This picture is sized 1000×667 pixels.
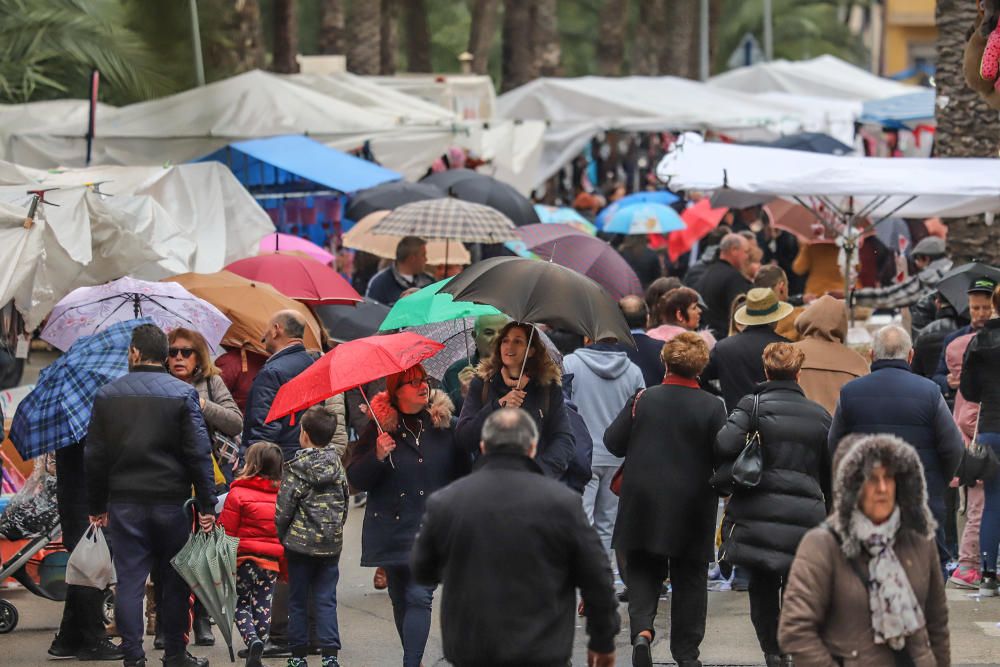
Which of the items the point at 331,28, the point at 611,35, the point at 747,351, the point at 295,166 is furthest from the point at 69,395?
the point at 611,35

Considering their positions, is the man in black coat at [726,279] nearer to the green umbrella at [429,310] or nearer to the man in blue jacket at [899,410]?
the green umbrella at [429,310]

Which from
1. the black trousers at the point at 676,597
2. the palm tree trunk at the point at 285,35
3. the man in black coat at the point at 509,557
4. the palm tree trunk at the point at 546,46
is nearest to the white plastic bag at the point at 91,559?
the black trousers at the point at 676,597

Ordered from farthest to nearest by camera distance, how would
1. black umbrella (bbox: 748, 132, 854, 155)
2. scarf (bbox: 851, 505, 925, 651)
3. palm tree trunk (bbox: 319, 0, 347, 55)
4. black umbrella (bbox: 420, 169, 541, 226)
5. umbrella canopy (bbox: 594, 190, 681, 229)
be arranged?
palm tree trunk (bbox: 319, 0, 347, 55), black umbrella (bbox: 748, 132, 854, 155), umbrella canopy (bbox: 594, 190, 681, 229), black umbrella (bbox: 420, 169, 541, 226), scarf (bbox: 851, 505, 925, 651)

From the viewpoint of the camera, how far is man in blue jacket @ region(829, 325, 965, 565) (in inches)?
303

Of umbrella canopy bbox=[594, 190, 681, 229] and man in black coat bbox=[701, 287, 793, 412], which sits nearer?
man in black coat bbox=[701, 287, 793, 412]

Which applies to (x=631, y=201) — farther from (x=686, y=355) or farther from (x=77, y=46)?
(x=686, y=355)

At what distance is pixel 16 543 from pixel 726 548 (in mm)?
4129

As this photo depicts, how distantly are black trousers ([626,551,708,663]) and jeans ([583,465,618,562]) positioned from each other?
137 cm

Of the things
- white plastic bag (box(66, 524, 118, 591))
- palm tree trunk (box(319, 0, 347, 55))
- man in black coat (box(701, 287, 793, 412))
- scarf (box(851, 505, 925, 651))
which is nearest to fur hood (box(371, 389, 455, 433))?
white plastic bag (box(66, 524, 118, 591))

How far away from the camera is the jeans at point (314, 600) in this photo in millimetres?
7648

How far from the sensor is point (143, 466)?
25.0ft

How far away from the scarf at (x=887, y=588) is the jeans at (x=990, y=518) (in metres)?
4.06

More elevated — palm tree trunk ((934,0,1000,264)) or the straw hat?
palm tree trunk ((934,0,1000,264))

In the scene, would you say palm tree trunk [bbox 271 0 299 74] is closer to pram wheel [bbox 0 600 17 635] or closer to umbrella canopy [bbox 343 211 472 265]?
umbrella canopy [bbox 343 211 472 265]
